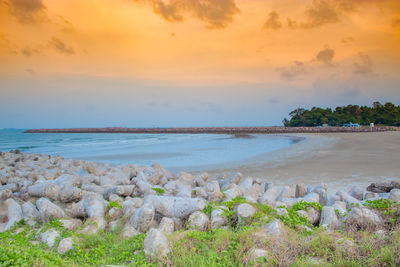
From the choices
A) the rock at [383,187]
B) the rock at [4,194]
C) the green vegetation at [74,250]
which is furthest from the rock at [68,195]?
the rock at [383,187]

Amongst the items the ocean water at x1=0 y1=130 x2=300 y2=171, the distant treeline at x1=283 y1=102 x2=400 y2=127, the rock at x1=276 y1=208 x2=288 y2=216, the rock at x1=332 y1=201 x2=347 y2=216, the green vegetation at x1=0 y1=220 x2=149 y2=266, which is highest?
the distant treeline at x1=283 y1=102 x2=400 y2=127

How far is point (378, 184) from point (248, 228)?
5028mm

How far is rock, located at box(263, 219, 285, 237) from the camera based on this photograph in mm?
3912

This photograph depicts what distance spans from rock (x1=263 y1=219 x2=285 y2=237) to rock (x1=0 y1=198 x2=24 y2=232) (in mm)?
4731

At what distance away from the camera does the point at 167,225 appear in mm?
4609

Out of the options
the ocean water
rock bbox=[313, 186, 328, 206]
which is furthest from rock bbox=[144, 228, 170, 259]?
the ocean water

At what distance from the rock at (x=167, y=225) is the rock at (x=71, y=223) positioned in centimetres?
163

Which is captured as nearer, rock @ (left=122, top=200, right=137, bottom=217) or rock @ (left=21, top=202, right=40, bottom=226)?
rock @ (left=122, top=200, right=137, bottom=217)

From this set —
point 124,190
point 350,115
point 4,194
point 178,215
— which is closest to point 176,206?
point 178,215

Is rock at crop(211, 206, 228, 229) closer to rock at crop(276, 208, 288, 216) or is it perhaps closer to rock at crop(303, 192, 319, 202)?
rock at crop(276, 208, 288, 216)

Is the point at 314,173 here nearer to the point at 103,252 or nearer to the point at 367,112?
the point at 103,252

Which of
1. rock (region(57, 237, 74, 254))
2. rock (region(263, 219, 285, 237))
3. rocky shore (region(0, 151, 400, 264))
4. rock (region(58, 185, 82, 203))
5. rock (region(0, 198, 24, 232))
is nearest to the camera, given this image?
rock (region(263, 219, 285, 237))

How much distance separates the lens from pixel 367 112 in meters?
75.5

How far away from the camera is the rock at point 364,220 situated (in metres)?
4.27
